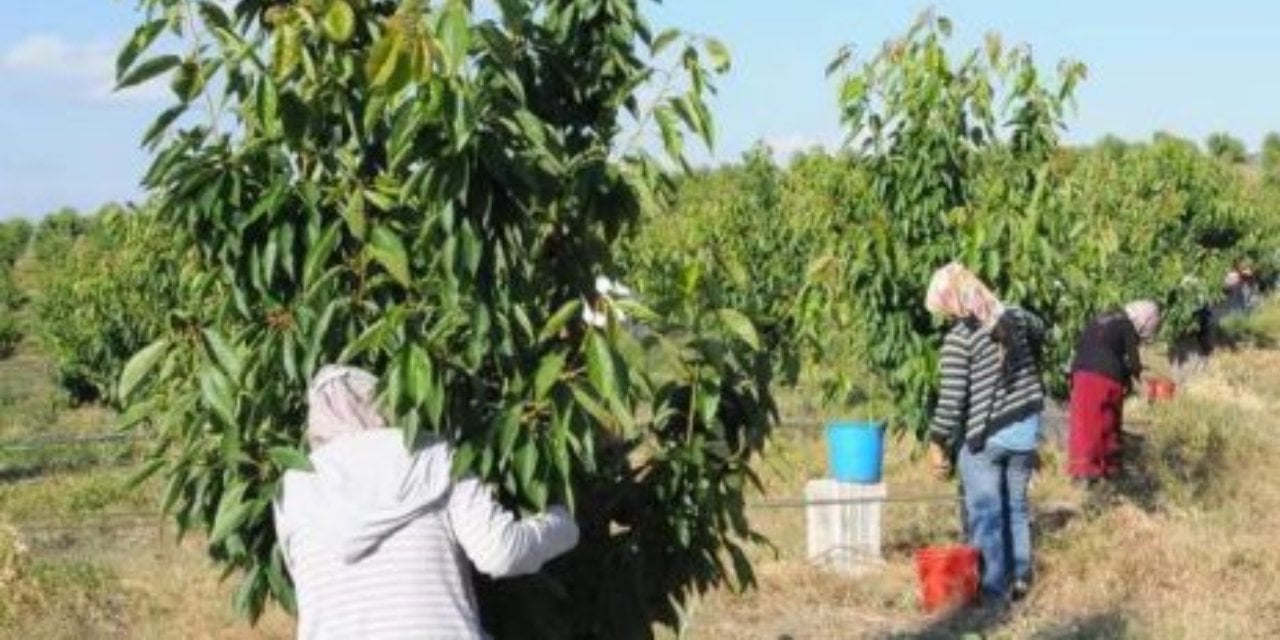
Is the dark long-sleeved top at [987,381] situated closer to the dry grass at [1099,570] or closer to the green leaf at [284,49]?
the dry grass at [1099,570]

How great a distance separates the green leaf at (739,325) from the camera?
3.97 m

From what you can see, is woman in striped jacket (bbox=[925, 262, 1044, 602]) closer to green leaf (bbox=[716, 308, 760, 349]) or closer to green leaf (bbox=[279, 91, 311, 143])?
green leaf (bbox=[716, 308, 760, 349])

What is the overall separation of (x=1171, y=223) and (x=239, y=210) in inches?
1044

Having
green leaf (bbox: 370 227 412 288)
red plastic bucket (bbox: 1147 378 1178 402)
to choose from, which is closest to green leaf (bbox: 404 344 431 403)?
green leaf (bbox: 370 227 412 288)

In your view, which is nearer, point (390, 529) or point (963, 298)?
point (390, 529)

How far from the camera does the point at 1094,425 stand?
12.0 m

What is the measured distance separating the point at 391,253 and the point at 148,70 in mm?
634

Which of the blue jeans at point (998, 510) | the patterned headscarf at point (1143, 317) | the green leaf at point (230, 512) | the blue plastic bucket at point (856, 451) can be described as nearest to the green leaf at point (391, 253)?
the green leaf at point (230, 512)

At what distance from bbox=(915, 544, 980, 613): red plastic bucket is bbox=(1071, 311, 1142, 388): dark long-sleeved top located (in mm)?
4003

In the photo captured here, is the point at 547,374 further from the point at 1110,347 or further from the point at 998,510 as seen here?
the point at 1110,347

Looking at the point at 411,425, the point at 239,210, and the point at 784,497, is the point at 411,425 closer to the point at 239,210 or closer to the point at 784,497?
the point at 239,210

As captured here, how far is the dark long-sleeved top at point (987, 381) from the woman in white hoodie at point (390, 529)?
4.79 m

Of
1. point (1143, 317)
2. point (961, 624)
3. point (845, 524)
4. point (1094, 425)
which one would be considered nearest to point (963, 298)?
point (961, 624)

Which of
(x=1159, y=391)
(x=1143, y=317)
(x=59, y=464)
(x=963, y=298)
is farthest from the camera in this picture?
(x=59, y=464)
